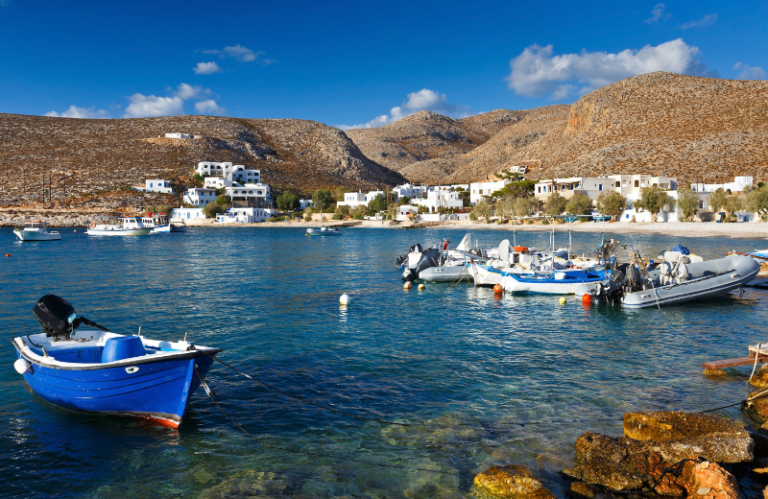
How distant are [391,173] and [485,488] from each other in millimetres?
191507

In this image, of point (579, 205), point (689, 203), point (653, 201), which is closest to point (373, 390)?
point (689, 203)

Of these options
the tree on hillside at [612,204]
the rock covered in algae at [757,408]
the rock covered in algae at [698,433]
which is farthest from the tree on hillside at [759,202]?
the rock covered in algae at [698,433]

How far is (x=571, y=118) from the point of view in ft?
485

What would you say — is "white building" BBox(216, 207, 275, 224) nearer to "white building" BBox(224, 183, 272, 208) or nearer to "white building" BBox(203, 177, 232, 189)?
"white building" BBox(224, 183, 272, 208)

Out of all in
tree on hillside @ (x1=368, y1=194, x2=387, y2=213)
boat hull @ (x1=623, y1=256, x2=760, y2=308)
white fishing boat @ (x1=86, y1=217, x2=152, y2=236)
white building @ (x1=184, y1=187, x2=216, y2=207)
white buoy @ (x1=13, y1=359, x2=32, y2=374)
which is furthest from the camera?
tree on hillside @ (x1=368, y1=194, x2=387, y2=213)

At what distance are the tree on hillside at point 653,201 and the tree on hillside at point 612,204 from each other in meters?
3.40

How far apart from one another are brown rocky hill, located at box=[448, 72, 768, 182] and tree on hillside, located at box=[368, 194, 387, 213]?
1516 inches

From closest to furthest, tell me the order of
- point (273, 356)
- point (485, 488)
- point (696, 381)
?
1. point (485, 488)
2. point (696, 381)
3. point (273, 356)

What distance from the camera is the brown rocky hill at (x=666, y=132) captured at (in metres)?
98.6

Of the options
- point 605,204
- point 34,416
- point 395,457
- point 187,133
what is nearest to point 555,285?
point 395,457

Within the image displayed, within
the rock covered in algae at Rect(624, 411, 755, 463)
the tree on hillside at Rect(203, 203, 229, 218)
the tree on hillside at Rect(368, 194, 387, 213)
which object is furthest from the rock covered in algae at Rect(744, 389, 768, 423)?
the tree on hillside at Rect(203, 203, 229, 218)

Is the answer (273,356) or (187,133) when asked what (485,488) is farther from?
(187,133)

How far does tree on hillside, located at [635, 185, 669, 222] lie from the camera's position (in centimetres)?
8050

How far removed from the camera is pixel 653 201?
3194 inches
